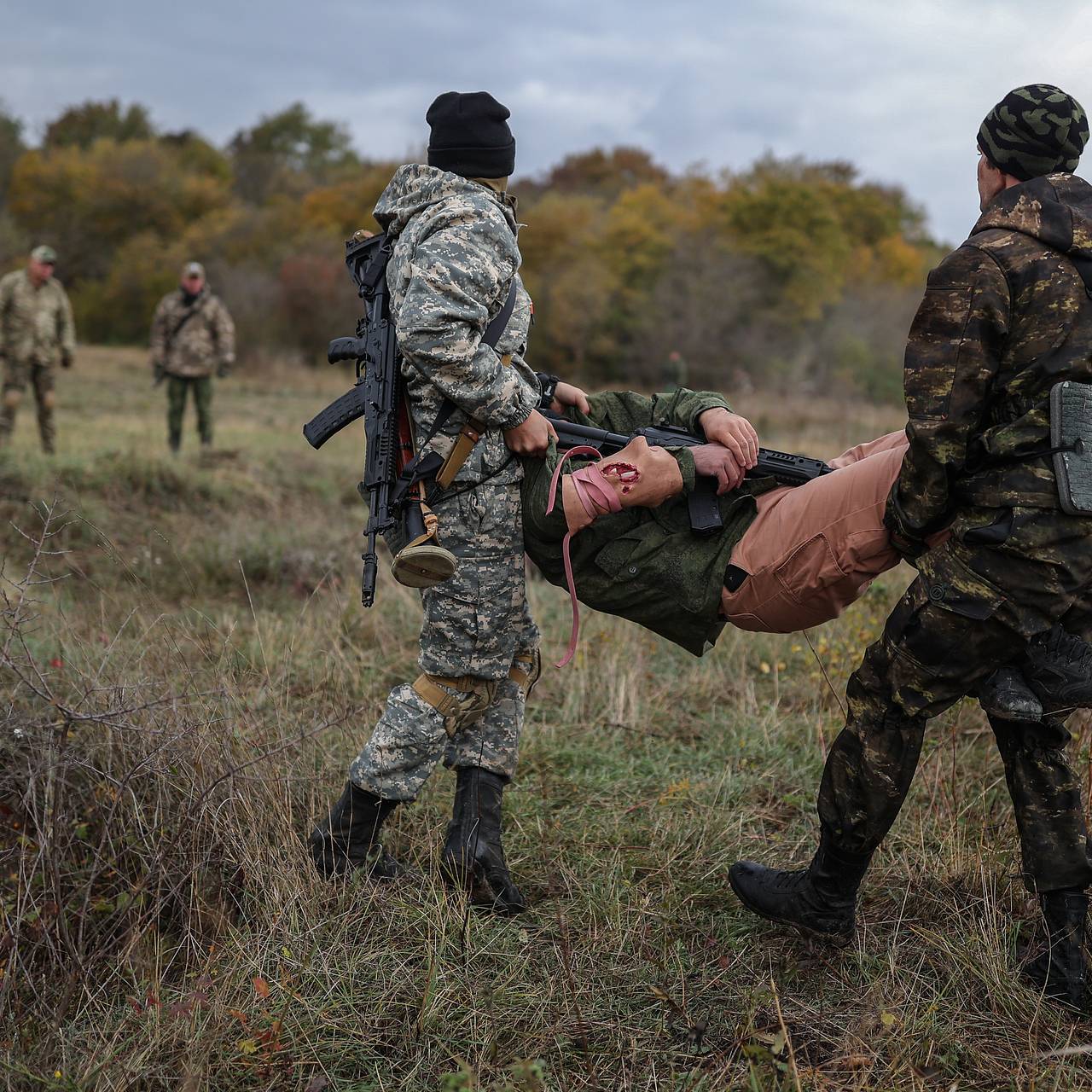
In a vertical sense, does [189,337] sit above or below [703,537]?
above

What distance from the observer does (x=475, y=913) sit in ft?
11.0

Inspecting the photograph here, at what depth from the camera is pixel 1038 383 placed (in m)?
2.68

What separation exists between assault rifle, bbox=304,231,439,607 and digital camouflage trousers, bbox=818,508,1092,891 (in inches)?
54.7

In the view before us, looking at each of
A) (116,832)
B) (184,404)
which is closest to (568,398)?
(116,832)

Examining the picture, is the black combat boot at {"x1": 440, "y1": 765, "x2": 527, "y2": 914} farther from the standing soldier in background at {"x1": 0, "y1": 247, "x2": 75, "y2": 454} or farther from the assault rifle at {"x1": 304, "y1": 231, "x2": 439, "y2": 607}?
the standing soldier in background at {"x1": 0, "y1": 247, "x2": 75, "y2": 454}

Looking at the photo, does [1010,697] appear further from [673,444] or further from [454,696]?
[454,696]

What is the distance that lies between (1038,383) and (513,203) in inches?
63.9

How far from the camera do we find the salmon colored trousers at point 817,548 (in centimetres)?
287

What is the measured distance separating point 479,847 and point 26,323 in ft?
36.1

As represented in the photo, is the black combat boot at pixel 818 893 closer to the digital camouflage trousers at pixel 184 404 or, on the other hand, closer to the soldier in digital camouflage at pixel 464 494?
the soldier in digital camouflage at pixel 464 494

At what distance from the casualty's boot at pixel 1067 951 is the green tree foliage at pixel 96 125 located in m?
53.3

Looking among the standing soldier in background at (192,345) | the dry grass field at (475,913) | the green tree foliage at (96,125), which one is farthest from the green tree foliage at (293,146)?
the dry grass field at (475,913)

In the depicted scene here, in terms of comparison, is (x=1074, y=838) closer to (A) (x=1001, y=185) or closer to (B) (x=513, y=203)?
(A) (x=1001, y=185)

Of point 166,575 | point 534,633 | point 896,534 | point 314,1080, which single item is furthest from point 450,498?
point 166,575
